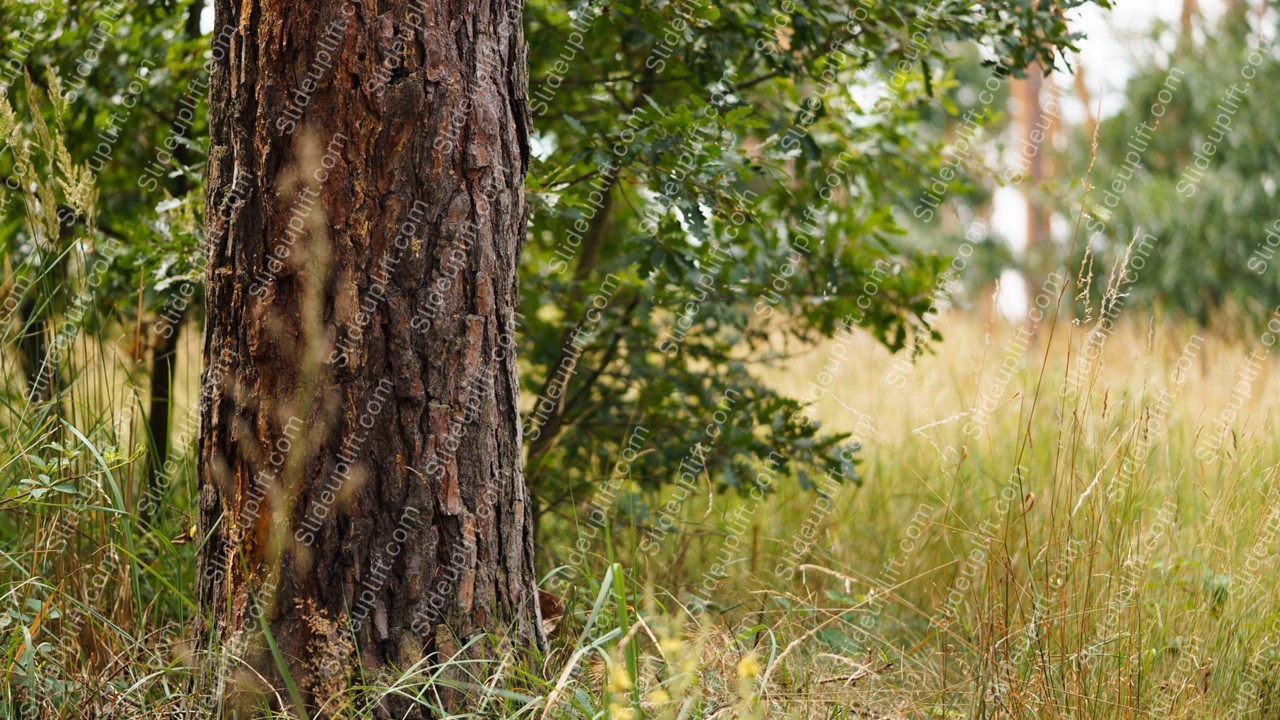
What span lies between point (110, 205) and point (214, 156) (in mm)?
1510

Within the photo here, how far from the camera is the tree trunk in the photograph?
1.76 m

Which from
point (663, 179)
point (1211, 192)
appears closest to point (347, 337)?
point (663, 179)

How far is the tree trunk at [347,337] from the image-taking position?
1.76 meters

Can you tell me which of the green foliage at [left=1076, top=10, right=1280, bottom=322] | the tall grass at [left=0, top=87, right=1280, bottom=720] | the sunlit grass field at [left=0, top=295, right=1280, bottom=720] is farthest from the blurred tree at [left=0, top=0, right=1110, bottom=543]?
the green foliage at [left=1076, top=10, right=1280, bottom=322]

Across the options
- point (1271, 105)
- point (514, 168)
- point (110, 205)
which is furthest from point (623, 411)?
point (1271, 105)

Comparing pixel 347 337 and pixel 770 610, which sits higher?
pixel 347 337

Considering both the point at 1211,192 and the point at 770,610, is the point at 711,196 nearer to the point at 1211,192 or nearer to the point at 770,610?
the point at 770,610

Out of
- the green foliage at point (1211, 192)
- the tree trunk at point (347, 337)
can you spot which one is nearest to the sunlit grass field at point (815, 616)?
the tree trunk at point (347, 337)

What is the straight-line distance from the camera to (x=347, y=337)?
177 centimetres

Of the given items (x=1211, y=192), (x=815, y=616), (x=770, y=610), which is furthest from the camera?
(x=1211, y=192)

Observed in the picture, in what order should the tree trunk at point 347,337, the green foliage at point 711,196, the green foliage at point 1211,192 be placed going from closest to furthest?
the tree trunk at point 347,337
the green foliage at point 711,196
the green foliage at point 1211,192

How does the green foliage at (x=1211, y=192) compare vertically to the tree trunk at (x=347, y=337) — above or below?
A: above

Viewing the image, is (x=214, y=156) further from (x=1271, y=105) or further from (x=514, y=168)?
(x=1271, y=105)

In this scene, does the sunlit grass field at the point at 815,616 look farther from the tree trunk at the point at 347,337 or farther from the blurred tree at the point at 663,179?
the blurred tree at the point at 663,179
